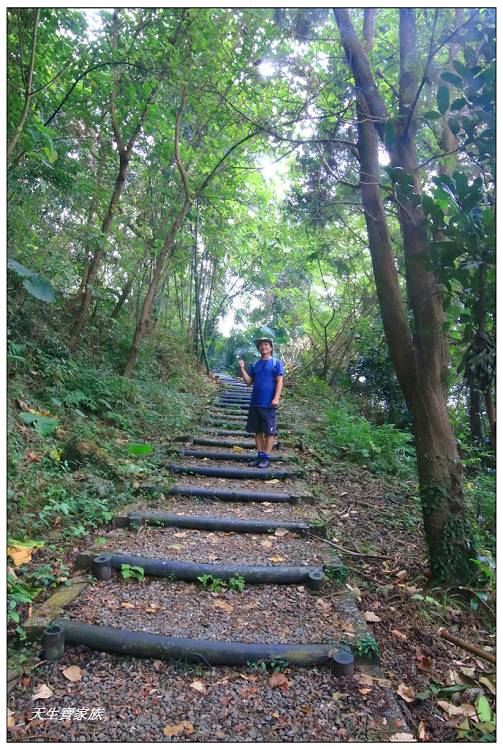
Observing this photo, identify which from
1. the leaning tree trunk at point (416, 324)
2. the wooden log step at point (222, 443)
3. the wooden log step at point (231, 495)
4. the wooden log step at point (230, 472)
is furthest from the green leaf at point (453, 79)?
the wooden log step at point (222, 443)

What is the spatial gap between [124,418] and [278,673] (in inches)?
172

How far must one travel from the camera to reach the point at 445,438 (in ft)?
9.67

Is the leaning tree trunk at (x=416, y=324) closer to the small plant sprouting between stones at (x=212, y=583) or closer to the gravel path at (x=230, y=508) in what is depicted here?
the gravel path at (x=230, y=508)

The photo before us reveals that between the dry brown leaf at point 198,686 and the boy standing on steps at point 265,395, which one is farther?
the boy standing on steps at point 265,395

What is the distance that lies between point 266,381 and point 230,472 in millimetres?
1215

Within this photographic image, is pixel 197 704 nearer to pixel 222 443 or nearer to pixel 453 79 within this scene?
pixel 453 79

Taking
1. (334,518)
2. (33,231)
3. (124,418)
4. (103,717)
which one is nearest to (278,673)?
(103,717)

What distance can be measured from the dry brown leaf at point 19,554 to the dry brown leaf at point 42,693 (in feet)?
3.11

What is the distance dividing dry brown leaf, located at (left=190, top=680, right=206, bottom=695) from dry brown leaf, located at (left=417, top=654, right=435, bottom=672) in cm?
105

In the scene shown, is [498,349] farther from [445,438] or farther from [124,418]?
[124,418]

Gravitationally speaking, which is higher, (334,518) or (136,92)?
(136,92)

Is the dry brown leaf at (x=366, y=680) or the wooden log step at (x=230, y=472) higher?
the wooden log step at (x=230, y=472)

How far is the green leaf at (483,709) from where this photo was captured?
1.76 m

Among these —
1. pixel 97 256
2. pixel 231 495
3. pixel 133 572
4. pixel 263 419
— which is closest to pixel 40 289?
pixel 133 572
